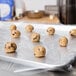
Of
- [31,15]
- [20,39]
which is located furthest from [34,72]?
[31,15]

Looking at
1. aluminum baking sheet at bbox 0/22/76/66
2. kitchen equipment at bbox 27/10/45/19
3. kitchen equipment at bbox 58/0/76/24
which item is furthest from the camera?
kitchen equipment at bbox 27/10/45/19

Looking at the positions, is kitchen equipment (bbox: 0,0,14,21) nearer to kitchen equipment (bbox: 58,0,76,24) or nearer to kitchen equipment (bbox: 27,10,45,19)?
kitchen equipment (bbox: 27,10,45,19)

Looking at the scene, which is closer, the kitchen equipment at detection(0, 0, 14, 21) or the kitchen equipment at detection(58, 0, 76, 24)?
the kitchen equipment at detection(58, 0, 76, 24)

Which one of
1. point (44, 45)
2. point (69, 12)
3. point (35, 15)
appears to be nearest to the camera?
point (44, 45)

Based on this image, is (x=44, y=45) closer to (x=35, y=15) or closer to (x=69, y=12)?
(x=69, y=12)

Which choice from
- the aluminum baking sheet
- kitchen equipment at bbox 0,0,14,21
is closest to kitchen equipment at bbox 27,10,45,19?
kitchen equipment at bbox 0,0,14,21

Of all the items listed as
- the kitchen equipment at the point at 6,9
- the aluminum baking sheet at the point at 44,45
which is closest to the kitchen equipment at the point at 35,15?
the kitchen equipment at the point at 6,9

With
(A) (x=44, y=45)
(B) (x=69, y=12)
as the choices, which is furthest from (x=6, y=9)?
(A) (x=44, y=45)

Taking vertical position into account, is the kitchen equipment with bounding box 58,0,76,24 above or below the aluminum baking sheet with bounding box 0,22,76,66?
above
